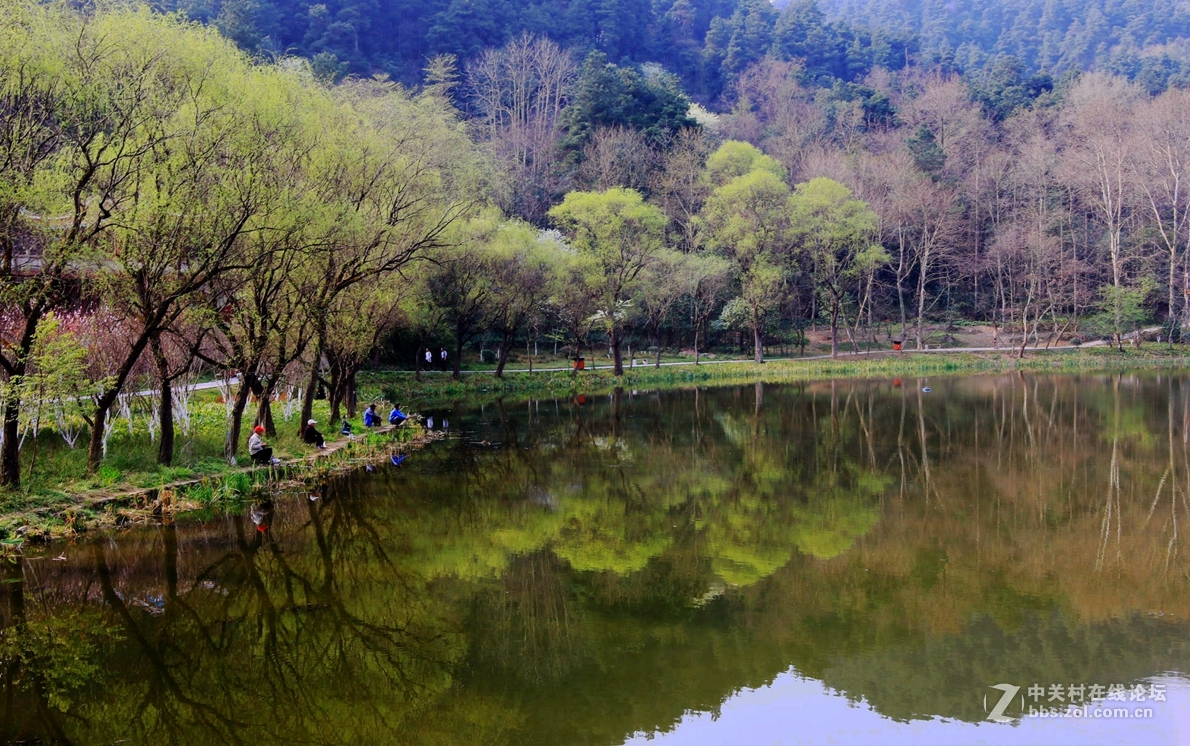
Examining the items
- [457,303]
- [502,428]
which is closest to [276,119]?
[502,428]

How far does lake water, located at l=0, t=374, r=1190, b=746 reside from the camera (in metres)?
8.15

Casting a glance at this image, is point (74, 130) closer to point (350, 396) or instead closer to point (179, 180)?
point (179, 180)

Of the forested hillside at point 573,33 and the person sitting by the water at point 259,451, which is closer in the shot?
the person sitting by the water at point 259,451

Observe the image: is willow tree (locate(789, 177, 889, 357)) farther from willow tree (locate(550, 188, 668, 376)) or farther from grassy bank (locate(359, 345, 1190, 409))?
willow tree (locate(550, 188, 668, 376))

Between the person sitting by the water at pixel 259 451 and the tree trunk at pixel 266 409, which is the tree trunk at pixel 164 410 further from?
the tree trunk at pixel 266 409

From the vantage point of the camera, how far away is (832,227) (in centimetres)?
5312

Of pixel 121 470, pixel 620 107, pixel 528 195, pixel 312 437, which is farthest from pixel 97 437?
pixel 620 107

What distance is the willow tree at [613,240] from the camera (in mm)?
46188

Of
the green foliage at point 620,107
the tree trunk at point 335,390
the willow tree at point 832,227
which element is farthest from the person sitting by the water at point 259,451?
the green foliage at point 620,107

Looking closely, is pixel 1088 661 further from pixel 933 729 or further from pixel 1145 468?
pixel 1145 468

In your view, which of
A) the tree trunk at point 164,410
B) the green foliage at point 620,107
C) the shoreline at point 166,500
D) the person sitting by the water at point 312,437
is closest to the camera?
the shoreline at point 166,500

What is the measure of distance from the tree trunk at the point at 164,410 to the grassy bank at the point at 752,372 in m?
18.3

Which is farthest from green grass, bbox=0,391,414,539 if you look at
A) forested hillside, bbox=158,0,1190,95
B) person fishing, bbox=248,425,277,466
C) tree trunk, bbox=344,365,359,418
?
forested hillside, bbox=158,0,1190,95

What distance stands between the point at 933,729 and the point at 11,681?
9121 mm
